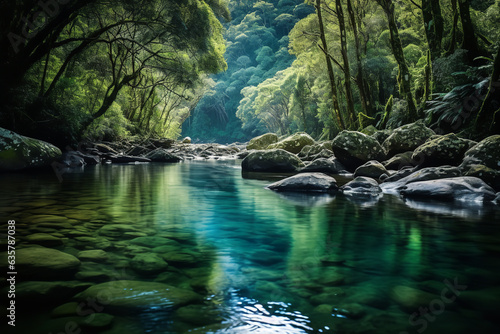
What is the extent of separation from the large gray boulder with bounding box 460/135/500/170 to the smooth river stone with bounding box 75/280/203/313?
689 cm

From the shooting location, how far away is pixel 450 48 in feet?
45.8

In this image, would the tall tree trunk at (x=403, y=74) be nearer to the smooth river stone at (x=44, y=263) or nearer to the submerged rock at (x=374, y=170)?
the submerged rock at (x=374, y=170)

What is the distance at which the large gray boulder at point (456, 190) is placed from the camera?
6.29m

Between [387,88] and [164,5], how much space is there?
17530 millimetres

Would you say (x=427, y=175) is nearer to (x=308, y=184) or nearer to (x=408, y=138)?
(x=308, y=184)

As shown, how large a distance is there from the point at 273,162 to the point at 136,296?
10638mm

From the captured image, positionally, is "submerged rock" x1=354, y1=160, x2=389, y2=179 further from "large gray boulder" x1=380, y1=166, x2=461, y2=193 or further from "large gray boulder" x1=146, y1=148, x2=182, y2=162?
"large gray boulder" x1=146, y1=148, x2=182, y2=162

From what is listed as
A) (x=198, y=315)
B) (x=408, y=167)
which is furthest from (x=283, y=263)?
(x=408, y=167)

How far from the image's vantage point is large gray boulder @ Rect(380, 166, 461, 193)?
23.9 ft

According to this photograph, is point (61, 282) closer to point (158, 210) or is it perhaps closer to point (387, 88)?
point (158, 210)

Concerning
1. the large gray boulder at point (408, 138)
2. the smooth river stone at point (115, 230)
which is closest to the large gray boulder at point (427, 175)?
the large gray boulder at point (408, 138)

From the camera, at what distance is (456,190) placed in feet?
21.3

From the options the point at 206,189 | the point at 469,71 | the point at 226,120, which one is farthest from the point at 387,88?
the point at 226,120

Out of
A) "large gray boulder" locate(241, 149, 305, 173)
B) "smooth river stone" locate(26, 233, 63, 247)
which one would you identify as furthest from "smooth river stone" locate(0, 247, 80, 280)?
"large gray boulder" locate(241, 149, 305, 173)
